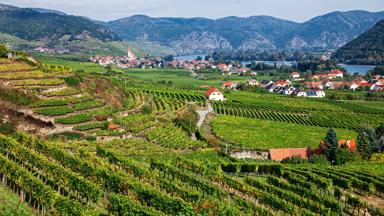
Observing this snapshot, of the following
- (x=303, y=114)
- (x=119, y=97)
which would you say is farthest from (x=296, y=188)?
(x=303, y=114)

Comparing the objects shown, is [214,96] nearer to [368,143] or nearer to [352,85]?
[368,143]

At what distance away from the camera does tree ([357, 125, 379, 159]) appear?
234 ft

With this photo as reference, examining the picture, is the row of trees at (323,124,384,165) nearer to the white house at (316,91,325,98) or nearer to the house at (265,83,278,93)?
the white house at (316,91,325,98)

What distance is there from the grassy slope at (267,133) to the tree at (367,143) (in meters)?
8.58

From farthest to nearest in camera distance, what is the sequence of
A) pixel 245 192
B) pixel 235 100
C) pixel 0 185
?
pixel 235 100
pixel 245 192
pixel 0 185

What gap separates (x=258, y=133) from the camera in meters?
85.2

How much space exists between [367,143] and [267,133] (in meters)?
19.6

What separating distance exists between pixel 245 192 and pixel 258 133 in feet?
150

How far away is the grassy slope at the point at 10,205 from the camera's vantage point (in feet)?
94.6

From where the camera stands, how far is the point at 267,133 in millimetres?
86188

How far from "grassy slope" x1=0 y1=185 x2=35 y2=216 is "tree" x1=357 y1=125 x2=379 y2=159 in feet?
177

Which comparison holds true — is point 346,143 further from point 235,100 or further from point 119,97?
point 235,100

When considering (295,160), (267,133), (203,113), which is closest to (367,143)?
(295,160)

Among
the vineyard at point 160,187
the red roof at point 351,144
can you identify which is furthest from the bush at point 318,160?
the vineyard at point 160,187
